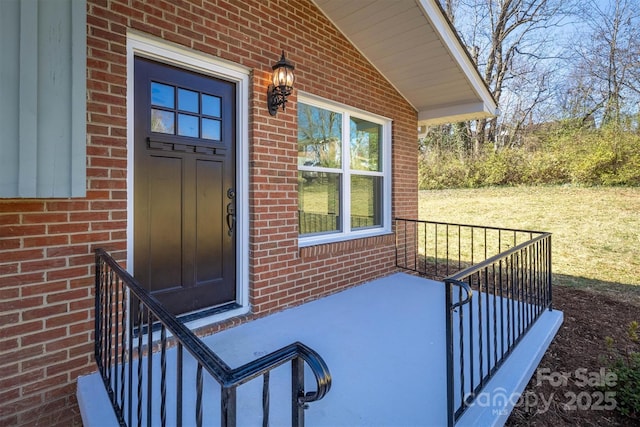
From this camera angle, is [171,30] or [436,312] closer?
[171,30]

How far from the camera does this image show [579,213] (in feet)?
27.1

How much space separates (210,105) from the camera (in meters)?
2.72

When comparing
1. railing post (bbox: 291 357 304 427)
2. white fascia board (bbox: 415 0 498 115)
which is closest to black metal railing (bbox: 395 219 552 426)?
railing post (bbox: 291 357 304 427)

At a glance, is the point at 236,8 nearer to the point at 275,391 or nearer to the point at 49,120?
the point at 49,120

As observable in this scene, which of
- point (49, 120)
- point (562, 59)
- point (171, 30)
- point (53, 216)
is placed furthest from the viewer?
point (562, 59)

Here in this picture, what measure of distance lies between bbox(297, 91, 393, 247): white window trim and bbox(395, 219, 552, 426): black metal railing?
0.36 m

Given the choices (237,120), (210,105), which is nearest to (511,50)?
(237,120)

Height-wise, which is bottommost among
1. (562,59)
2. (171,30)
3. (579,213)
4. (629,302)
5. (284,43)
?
(629,302)

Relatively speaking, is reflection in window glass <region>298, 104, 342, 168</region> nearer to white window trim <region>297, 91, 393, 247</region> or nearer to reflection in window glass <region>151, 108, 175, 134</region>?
white window trim <region>297, 91, 393, 247</region>

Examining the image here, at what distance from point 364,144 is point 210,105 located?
2.21 metres

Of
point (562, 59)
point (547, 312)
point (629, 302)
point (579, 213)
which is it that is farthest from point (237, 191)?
point (562, 59)

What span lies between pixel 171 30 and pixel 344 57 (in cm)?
202

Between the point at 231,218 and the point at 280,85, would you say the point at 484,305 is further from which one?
the point at 280,85

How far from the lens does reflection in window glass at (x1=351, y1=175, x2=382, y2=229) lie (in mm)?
4199
